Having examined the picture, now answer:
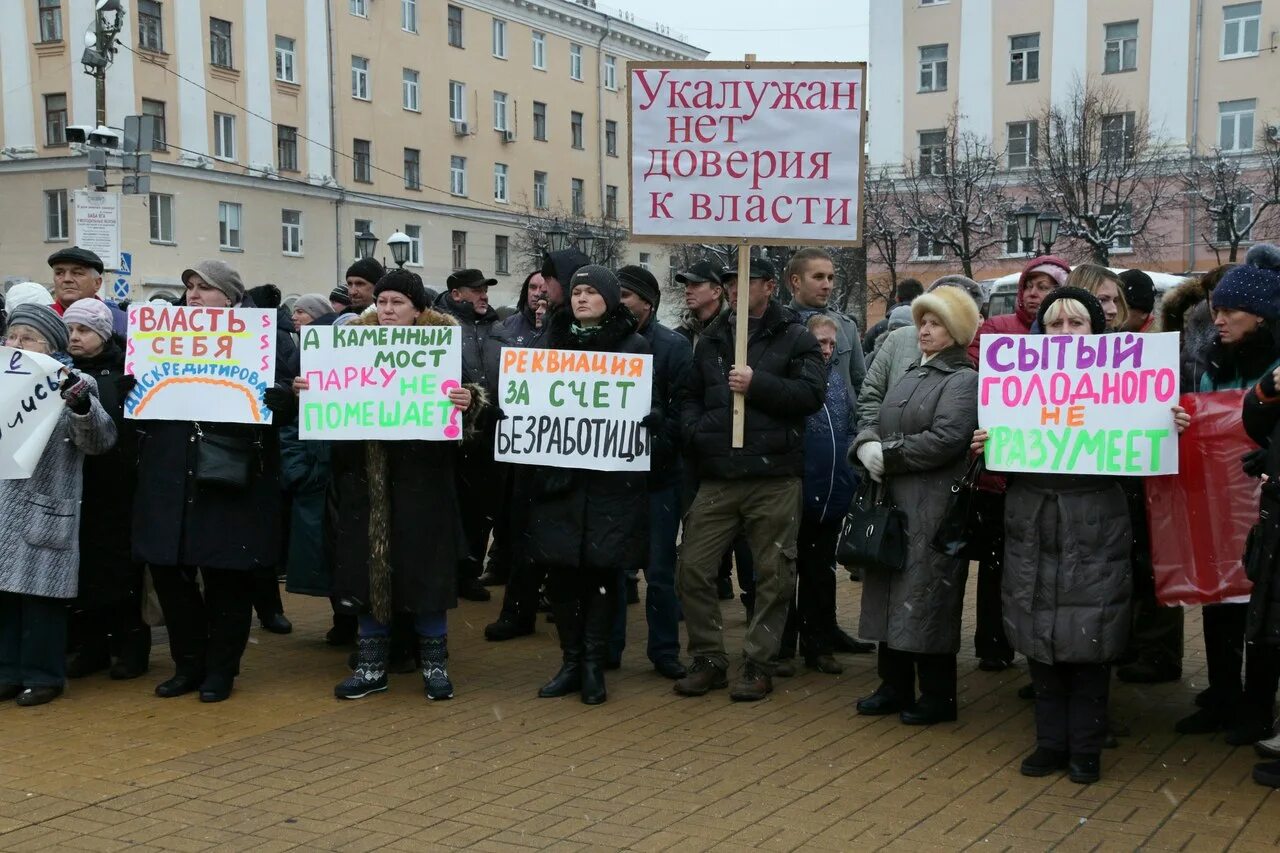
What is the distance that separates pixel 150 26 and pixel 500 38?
17740 millimetres

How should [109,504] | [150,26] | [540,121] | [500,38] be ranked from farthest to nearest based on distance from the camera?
1. [540,121]
2. [500,38]
3. [150,26]
4. [109,504]

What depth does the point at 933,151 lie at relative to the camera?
47.7m

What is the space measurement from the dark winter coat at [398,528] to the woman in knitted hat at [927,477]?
208 cm

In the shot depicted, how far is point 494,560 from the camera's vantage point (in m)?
10.6

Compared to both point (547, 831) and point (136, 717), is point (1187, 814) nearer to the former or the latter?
point (547, 831)

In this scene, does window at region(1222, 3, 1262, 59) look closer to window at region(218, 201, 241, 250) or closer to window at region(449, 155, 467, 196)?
window at region(449, 155, 467, 196)

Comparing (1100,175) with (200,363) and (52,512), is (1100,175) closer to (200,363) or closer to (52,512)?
(200,363)

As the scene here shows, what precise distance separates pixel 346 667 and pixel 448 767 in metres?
2.07

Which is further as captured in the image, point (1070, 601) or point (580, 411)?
point (580, 411)

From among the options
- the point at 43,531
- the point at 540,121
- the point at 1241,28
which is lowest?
the point at 43,531

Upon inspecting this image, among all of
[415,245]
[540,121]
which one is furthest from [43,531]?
[540,121]

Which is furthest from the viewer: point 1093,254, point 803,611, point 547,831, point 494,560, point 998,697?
point 1093,254

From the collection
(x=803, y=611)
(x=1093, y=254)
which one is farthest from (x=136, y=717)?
(x=1093, y=254)

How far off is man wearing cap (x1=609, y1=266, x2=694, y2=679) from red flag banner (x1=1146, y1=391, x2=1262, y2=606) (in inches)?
97.4
